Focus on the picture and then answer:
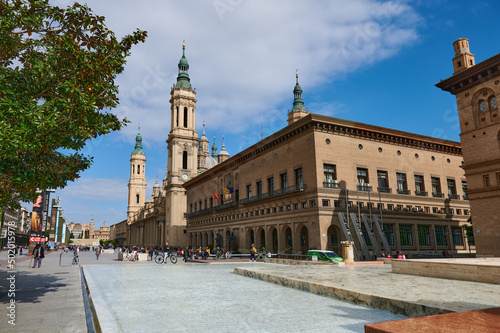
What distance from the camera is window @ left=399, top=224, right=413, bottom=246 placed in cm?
3847

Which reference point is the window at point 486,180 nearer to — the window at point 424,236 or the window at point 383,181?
the window at point 383,181

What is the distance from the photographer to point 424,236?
40219 millimetres

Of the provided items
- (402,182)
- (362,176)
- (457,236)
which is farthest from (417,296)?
(457,236)

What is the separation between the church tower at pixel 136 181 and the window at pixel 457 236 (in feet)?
416

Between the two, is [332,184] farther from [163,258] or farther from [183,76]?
[183,76]

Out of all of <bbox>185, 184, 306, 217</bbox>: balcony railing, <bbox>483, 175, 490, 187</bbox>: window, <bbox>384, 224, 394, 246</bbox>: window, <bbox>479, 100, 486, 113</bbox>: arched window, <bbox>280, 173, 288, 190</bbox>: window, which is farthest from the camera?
<bbox>280, 173, 288, 190</bbox>: window

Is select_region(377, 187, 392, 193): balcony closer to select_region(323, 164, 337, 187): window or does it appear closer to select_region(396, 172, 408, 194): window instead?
select_region(396, 172, 408, 194): window

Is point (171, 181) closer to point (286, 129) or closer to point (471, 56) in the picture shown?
point (286, 129)

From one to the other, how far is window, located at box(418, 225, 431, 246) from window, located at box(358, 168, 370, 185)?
9.24 m

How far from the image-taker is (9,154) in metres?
8.90

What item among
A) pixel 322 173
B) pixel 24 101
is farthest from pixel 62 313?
pixel 322 173

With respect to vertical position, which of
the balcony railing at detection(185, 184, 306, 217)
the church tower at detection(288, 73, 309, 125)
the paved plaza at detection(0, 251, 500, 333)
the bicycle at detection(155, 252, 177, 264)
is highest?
the church tower at detection(288, 73, 309, 125)

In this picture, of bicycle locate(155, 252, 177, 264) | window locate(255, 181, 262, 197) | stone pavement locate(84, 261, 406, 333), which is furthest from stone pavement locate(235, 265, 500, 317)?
window locate(255, 181, 262, 197)

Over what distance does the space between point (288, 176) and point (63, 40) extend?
31.1m
